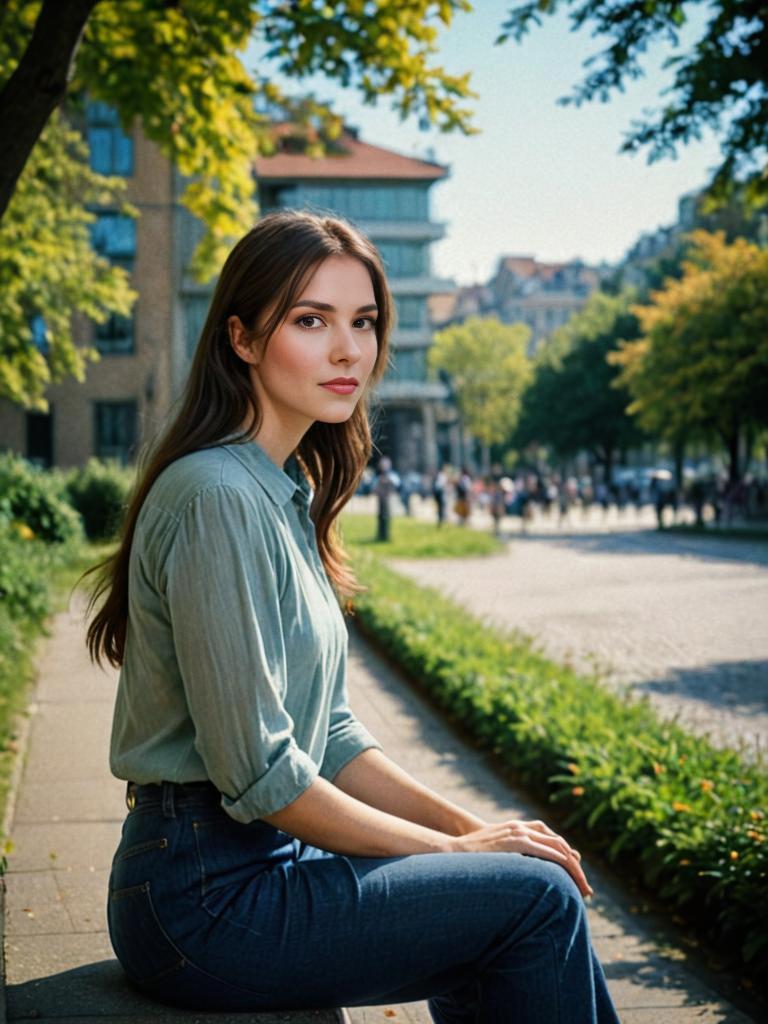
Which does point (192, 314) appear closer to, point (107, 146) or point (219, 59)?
point (107, 146)

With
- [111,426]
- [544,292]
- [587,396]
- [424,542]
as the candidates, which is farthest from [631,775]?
[544,292]

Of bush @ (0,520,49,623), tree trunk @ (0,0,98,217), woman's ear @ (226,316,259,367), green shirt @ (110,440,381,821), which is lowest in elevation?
bush @ (0,520,49,623)

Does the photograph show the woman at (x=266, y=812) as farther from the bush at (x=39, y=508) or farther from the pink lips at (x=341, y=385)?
the bush at (x=39, y=508)

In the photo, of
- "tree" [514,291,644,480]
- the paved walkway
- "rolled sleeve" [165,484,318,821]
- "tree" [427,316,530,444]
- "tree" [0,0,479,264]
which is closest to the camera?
"rolled sleeve" [165,484,318,821]

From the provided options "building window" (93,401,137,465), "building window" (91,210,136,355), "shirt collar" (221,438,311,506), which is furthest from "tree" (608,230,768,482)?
"shirt collar" (221,438,311,506)

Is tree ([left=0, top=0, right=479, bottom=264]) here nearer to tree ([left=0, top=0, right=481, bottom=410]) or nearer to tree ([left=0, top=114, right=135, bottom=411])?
tree ([left=0, top=0, right=481, bottom=410])

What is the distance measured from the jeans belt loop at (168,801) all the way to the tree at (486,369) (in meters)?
75.5

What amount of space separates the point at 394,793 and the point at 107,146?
40.6m

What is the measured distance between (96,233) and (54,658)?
33.5 m

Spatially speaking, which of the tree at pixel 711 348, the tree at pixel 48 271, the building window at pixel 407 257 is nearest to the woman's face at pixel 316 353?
the tree at pixel 48 271

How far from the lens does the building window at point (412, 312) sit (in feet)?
234

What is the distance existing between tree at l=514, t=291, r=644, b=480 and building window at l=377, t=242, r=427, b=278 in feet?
29.3

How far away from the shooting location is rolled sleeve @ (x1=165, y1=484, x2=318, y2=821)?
191cm

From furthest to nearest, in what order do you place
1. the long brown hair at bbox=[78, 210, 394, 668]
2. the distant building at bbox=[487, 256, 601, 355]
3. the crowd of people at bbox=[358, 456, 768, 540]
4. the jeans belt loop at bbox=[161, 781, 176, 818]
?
the distant building at bbox=[487, 256, 601, 355] → the crowd of people at bbox=[358, 456, 768, 540] → the long brown hair at bbox=[78, 210, 394, 668] → the jeans belt loop at bbox=[161, 781, 176, 818]
